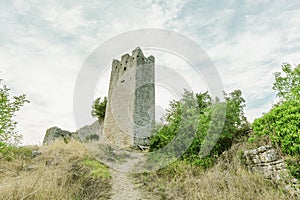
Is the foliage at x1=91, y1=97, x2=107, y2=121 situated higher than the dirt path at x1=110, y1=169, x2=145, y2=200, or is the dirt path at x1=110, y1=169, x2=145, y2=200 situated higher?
the foliage at x1=91, y1=97, x2=107, y2=121

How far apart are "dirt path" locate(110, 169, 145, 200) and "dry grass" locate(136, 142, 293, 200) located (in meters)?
0.33

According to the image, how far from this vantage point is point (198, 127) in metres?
5.93

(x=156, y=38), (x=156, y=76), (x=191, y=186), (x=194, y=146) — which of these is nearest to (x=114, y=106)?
(x=156, y=76)

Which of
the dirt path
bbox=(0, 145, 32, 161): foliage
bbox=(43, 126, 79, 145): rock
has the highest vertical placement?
bbox=(43, 126, 79, 145): rock

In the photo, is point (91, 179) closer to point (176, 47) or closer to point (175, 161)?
point (175, 161)

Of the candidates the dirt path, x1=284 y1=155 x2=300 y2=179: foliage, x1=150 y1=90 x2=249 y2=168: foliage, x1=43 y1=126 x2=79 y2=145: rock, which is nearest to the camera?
x1=284 y1=155 x2=300 y2=179: foliage

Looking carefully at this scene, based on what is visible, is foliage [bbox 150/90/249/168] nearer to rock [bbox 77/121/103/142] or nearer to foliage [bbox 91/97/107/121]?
rock [bbox 77/121/103/142]

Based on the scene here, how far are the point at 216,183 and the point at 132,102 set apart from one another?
1037 cm

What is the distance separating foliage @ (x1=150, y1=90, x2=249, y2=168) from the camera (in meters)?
5.70

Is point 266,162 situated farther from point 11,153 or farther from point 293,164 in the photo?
point 11,153

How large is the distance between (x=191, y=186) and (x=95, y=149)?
5.96m

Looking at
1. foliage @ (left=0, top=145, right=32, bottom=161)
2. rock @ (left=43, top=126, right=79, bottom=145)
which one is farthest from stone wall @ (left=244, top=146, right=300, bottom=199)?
rock @ (left=43, top=126, right=79, bottom=145)

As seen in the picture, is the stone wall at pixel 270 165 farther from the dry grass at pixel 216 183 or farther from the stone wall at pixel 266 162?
the dry grass at pixel 216 183

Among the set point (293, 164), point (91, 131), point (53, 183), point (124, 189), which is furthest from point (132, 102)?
point (293, 164)
